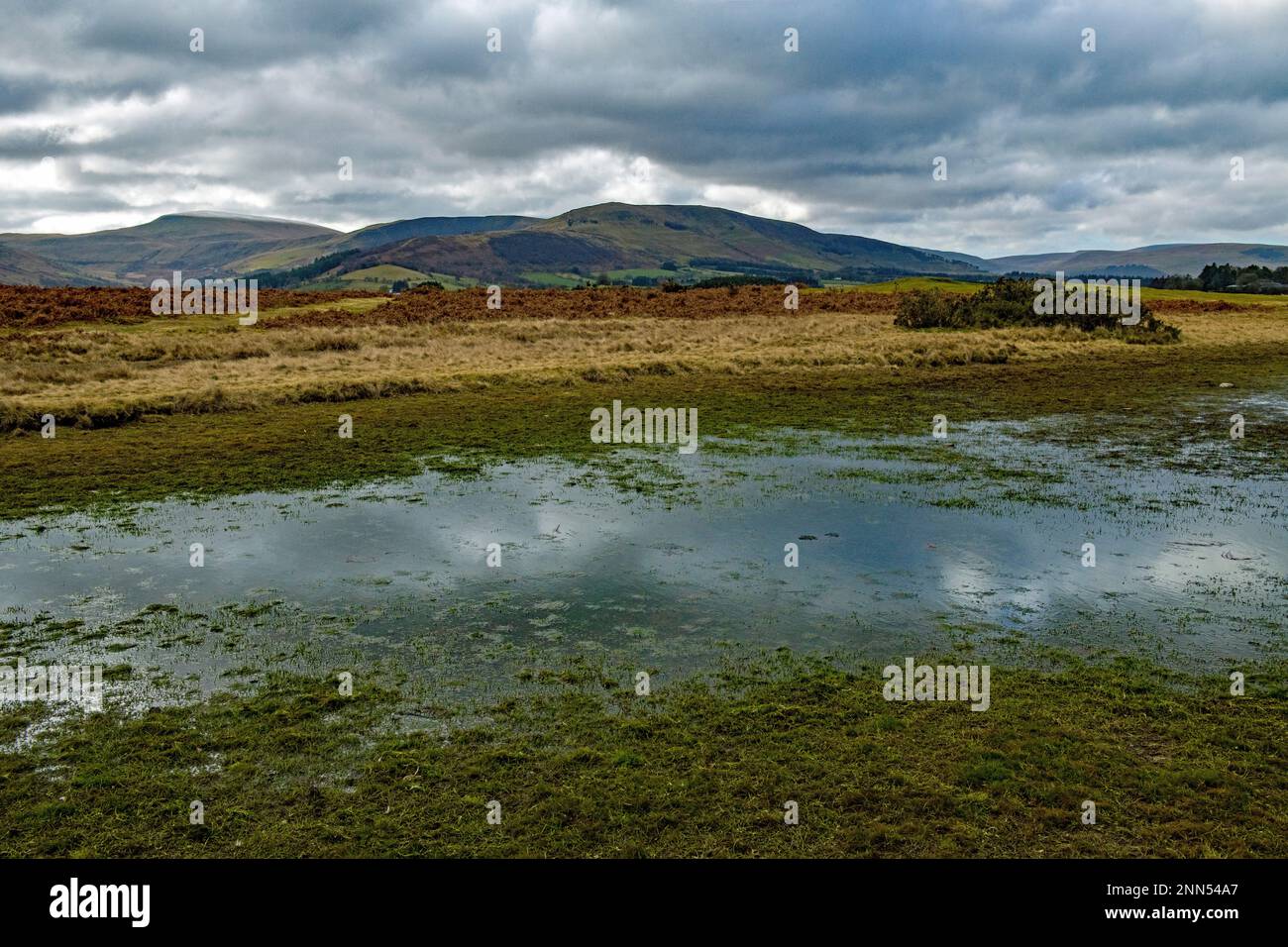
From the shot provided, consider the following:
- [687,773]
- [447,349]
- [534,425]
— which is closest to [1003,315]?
[447,349]

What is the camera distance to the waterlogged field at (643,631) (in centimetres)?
725

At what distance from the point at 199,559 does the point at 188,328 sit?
138 feet

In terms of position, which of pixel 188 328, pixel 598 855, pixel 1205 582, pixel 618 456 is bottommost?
pixel 598 855

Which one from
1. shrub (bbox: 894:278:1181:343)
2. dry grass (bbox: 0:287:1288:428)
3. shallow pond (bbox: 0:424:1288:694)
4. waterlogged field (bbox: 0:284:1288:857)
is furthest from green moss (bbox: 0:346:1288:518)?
shrub (bbox: 894:278:1181:343)

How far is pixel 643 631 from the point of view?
37.6ft

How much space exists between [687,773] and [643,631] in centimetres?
365

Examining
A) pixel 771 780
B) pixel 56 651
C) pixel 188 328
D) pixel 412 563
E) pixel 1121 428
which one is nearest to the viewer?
pixel 771 780

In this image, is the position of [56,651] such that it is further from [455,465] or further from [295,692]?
[455,465]

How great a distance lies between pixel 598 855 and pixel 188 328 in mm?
52208

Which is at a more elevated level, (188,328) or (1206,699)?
(188,328)

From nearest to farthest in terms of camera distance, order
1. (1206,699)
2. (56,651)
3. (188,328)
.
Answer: (1206,699), (56,651), (188,328)

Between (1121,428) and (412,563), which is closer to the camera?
(412,563)

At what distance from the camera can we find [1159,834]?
6867mm

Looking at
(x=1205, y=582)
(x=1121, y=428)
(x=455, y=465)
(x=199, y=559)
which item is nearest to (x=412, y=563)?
(x=199, y=559)
